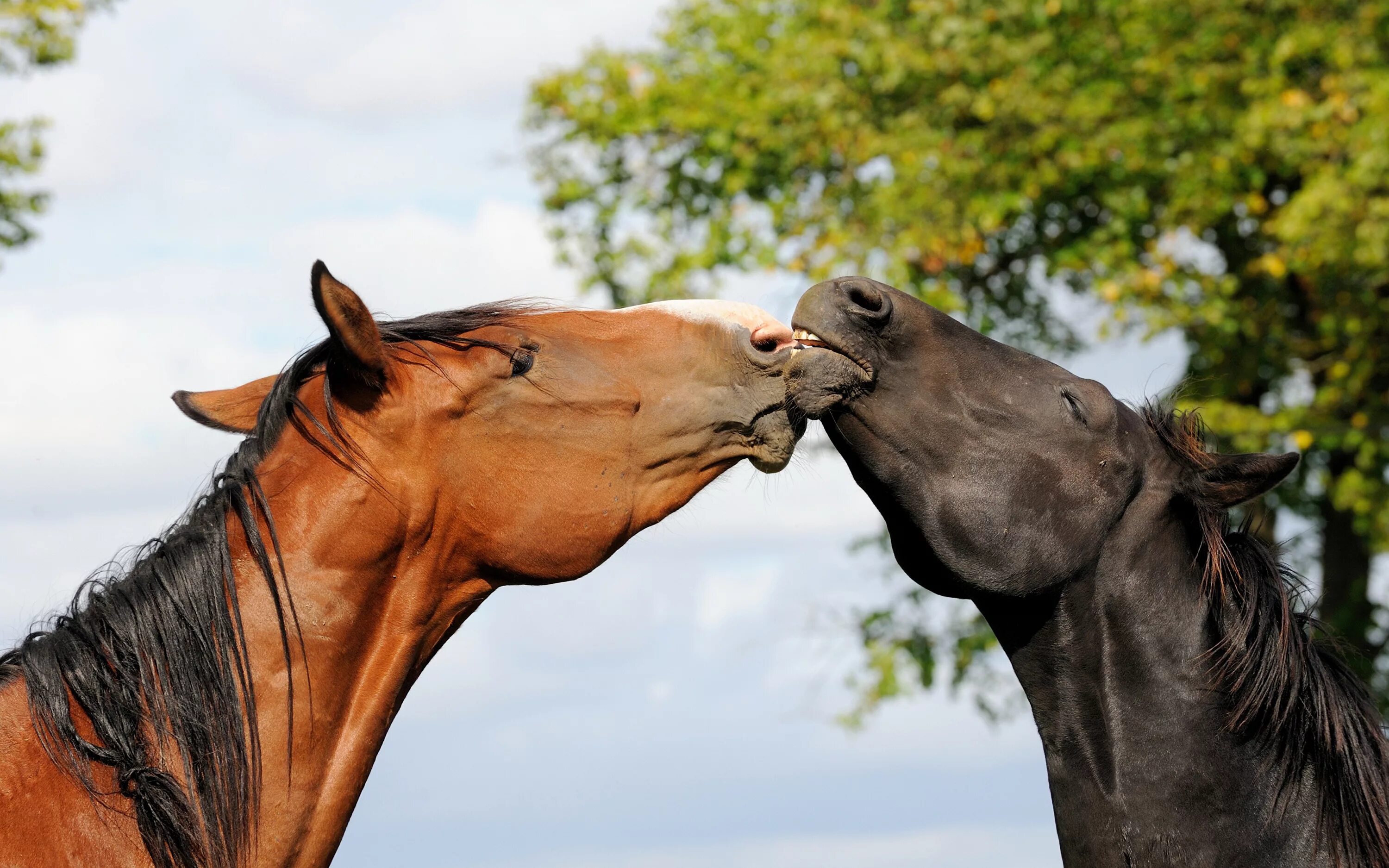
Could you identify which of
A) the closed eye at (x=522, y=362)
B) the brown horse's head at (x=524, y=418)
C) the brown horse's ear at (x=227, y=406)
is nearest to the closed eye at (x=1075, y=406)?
the brown horse's head at (x=524, y=418)

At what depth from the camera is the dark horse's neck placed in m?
3.41

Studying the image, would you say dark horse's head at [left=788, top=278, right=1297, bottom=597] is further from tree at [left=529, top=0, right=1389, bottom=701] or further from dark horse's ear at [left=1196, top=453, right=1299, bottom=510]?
tree at [left=529, top=0, right=1389, bottom=701]

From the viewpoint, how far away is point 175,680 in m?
2.80

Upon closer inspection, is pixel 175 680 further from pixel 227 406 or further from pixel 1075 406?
pixel 1075 406

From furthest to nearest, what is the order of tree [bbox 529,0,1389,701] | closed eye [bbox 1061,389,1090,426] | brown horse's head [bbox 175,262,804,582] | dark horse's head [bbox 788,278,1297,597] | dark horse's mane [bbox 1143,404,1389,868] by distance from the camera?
tree [bbox 529,0,1389,701]
closed eye [bbox 1061,389,1090,426]
dark horse's head [bbox 788,278,1297,597]
dark horse's mane [bbox 1143,404,1389,868]
brown horse's head [bbox 175,262,804,582]

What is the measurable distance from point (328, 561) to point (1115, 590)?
79.3 inches

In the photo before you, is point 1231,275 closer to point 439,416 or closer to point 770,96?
point 770,96

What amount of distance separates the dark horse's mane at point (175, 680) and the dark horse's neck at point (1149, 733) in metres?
1.94

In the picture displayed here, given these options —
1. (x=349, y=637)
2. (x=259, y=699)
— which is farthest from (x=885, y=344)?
(x=259, y=699)

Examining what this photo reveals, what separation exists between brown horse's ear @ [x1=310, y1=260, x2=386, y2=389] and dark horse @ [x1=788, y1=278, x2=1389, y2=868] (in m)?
1.07

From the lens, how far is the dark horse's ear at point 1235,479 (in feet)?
11.7

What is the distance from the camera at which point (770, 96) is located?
12.1 metres

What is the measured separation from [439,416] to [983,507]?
1.45m

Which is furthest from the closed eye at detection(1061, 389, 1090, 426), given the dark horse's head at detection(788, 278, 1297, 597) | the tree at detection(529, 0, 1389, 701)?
the tree at detection(529, 0, 1389, 701)
